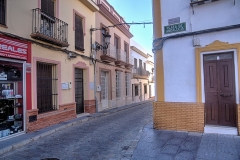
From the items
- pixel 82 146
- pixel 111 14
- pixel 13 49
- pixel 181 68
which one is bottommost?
pixel 82 146

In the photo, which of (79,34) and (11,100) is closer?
(11,100)

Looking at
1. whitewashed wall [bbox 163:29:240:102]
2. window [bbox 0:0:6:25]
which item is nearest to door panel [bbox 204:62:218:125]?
whitewashed wall [bbox 163:29:240:102]

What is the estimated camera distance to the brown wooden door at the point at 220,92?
220 inches

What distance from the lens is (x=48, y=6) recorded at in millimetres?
8141

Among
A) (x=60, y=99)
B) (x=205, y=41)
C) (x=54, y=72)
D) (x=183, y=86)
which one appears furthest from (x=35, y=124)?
(x=205, y=41)

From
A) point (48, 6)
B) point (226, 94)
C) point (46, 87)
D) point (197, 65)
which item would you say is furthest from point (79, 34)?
point (226, 94)

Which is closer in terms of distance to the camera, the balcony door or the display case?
the display case

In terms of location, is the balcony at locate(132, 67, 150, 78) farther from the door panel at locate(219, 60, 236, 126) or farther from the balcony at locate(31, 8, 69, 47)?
the door panel at locate(219, 60, 236, 126)

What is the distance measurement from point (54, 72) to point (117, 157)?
208 inches

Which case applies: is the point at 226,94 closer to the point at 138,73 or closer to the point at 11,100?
the point at 11,100

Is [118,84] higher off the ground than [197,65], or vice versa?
[197,65]

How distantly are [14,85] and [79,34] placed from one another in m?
4.95

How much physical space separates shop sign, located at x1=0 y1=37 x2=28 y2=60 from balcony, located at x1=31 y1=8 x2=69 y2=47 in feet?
2.24

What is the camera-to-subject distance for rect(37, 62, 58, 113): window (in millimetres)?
7639
